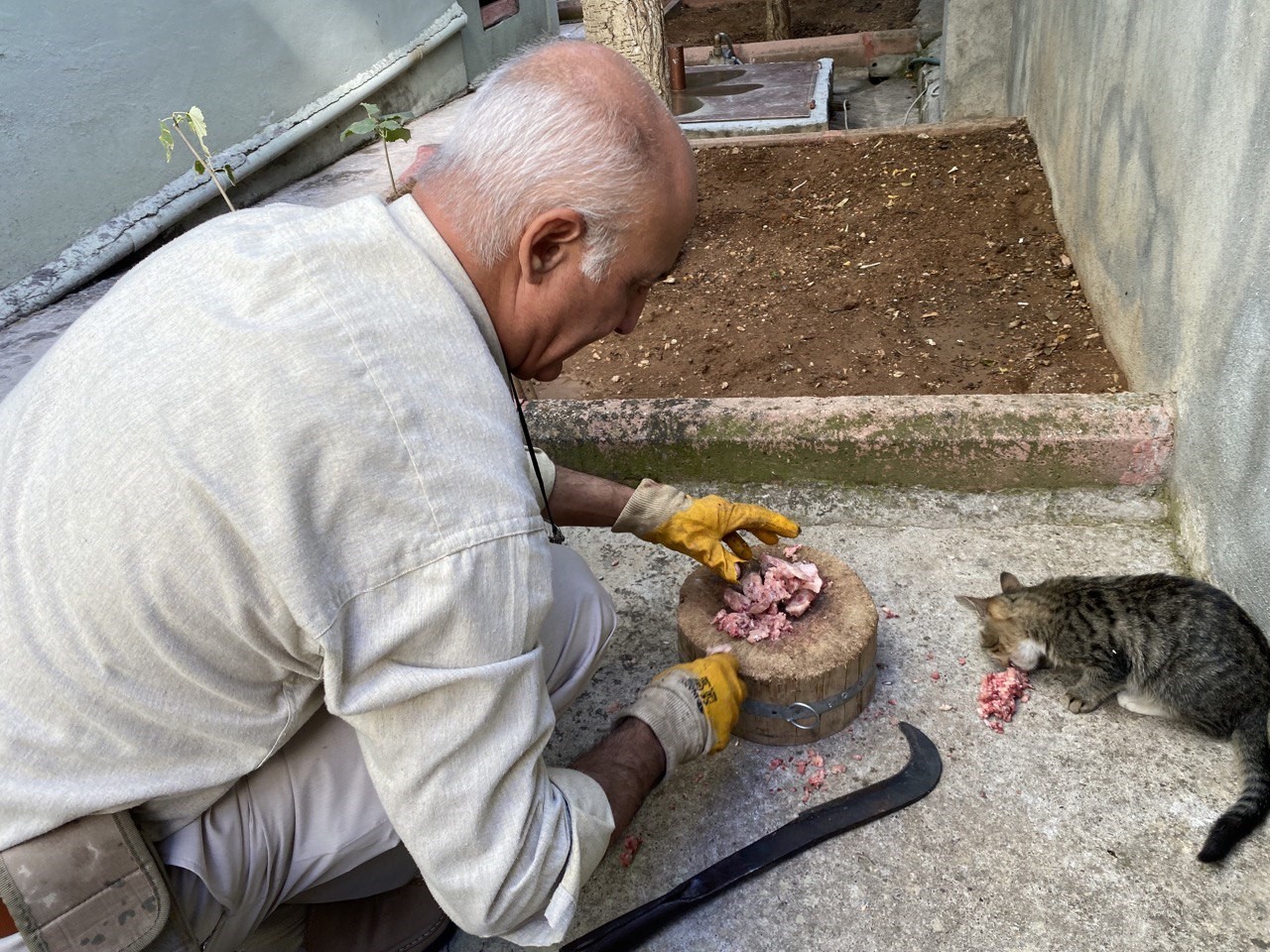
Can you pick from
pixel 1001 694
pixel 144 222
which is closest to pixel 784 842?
pixel 1001 694

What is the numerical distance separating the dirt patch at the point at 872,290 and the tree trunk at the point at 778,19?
7482mm

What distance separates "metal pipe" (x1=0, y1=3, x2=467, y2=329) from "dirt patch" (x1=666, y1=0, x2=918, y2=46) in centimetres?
723

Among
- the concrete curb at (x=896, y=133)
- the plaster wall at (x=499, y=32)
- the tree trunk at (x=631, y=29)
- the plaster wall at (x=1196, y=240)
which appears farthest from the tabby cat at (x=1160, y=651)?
the plaster wall at (x=499, y=32)

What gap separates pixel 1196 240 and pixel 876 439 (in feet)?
3.53

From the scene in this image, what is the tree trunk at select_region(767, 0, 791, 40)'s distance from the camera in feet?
39.6

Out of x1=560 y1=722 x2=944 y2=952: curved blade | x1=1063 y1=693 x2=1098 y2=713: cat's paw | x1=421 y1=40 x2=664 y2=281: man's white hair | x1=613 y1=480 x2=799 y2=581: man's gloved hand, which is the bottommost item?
x1=1063 y1=693 x2=1098 y2=713: cat's paw

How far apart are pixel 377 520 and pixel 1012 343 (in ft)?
10.5

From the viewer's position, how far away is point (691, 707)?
201 cm

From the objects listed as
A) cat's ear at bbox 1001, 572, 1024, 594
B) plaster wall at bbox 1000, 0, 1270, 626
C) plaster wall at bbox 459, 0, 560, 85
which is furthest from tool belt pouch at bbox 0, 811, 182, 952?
plaster wall at bbox 459, 0, 560, 85

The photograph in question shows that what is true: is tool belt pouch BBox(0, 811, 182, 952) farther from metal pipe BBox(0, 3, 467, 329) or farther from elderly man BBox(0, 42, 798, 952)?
metal pipe BBox(0, 3, 467, 329)

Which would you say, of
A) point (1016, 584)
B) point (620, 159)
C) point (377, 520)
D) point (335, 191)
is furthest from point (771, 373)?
point (335, 191)

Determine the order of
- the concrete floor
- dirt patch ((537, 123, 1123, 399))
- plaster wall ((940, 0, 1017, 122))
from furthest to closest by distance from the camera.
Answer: plaster wall ((940, 0, 1017, 122))
dirt patch ((537, 123, 1123, 399))
the concrete floor

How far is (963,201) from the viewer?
496 centimetres

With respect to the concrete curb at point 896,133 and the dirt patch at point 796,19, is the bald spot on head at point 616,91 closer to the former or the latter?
the concrete curb at point 896,133
